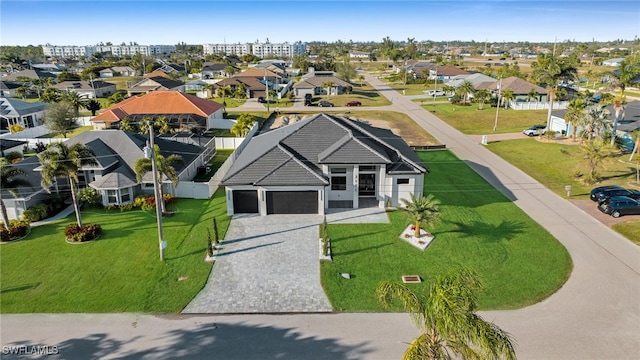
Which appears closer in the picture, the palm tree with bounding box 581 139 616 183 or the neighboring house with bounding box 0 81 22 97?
the palm tree with bounding box 581 139 616 183

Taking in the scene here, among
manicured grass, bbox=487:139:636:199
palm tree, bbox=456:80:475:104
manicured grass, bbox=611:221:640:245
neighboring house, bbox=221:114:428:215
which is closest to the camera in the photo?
manicured grass, bbox=611:221:640:245

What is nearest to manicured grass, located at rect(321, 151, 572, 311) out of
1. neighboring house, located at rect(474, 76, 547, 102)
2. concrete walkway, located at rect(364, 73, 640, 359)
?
concrete walkway, located at rect(364, 73, 640, 359)

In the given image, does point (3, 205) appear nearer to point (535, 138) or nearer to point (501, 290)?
point (501, 290)

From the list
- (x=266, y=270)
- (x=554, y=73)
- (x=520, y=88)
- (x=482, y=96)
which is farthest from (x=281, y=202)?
(x=520, y=88)

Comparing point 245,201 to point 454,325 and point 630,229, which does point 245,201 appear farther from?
point 630,229

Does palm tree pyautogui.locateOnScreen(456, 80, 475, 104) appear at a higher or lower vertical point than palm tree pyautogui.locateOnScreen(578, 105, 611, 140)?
higher

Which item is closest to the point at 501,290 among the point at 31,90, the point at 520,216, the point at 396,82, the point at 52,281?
the point at 520,216

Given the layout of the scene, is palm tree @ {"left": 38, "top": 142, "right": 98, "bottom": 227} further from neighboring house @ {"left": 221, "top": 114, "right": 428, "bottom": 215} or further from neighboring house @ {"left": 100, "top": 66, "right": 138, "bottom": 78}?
neighboring house @ {"left": 100, "top": 66, "right": 138, "bottom": 78}
